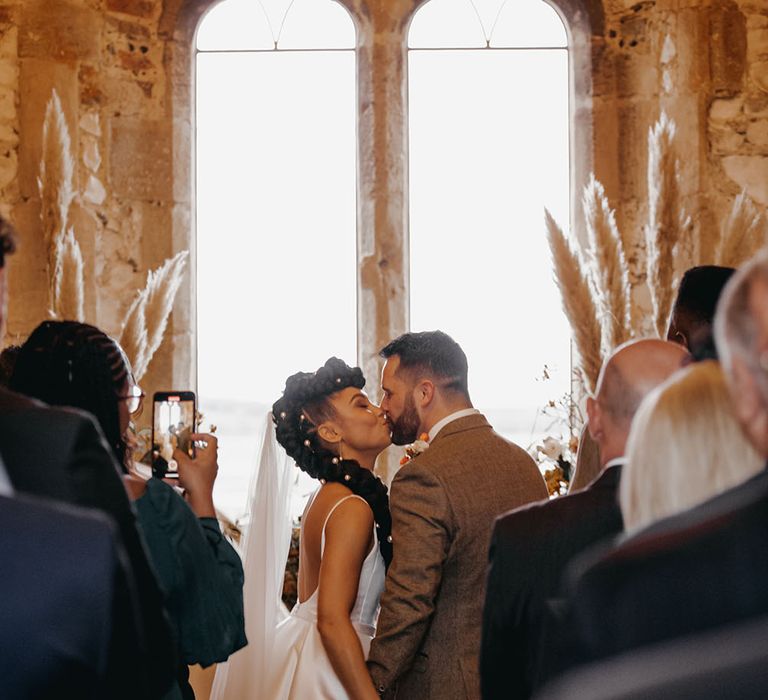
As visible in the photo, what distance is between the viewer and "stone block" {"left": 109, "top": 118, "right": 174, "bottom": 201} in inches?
228

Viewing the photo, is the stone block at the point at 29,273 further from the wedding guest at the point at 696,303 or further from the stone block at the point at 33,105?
the wedding guest at the point at 696,303

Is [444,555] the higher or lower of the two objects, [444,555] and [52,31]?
the lower

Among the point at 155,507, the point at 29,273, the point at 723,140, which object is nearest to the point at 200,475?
the point at 155,507

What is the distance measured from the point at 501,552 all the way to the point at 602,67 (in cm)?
462

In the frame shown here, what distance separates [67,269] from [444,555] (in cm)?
320

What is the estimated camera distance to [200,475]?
250 cm

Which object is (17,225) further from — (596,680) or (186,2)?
(596,680)

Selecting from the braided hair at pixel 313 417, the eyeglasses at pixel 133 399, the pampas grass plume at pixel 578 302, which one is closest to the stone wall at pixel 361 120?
the pampas grass plume at pixel 578 302

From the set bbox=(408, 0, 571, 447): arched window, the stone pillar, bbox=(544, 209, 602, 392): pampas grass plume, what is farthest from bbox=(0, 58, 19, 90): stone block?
bbox=(544, 209, 602, 392): pampas grass plume

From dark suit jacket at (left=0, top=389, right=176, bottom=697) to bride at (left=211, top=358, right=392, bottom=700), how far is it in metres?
1.12

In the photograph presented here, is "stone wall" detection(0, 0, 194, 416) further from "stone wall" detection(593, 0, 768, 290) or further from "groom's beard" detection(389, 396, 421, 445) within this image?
"groom's beard" detection(389, 396, 421, 445)

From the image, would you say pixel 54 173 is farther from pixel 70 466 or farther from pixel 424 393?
pixel 70 466

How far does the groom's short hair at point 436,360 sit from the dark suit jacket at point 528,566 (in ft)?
3.59

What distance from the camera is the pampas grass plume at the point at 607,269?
5426 mm
